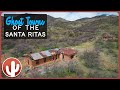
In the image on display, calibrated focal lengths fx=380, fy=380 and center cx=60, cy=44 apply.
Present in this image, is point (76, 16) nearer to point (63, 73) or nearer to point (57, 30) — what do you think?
point (57, 30)

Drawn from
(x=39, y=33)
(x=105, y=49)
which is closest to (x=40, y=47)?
(x=39, y=33)

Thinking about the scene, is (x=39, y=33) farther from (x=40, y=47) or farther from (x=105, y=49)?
(x=105, y=49)

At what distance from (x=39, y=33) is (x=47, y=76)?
80 centimetres

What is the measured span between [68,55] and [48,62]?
1.28 feet

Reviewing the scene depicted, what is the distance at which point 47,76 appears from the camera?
6.92 meters

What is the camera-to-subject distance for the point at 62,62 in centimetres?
698

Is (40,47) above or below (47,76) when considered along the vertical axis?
above
